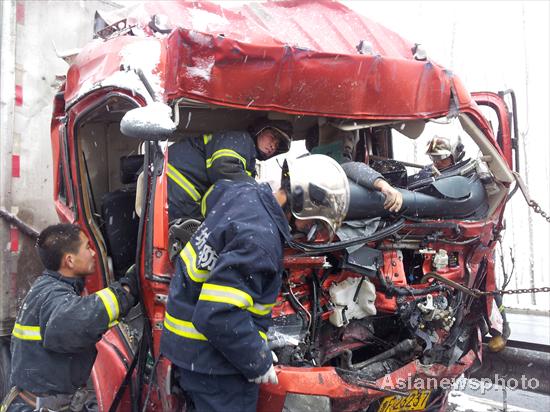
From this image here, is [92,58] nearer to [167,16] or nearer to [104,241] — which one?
[167,16]

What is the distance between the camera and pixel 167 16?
2.84 metres

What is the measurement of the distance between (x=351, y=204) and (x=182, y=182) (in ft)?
3.19

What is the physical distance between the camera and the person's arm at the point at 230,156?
2750 millimetres

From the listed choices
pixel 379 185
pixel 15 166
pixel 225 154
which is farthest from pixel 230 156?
pixel 15 166

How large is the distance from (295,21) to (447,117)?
3.69 feet

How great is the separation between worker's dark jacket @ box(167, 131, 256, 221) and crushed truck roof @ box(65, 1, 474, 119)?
292 millimetres

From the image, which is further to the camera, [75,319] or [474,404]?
[474,404]

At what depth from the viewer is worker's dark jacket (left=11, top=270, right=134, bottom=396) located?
209cm

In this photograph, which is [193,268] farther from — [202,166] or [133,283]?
[202,166]

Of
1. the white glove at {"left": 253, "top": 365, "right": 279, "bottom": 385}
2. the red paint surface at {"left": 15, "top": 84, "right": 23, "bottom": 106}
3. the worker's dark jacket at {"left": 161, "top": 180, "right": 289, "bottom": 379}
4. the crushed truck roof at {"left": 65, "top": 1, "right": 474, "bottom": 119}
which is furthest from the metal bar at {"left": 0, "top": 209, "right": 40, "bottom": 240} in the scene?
the white glove at {"left": 253, "top": 365, "right": 279, "bottom": 385}

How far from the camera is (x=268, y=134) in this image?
3.10 m

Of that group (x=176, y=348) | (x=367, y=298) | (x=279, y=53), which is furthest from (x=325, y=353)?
(x=279, y=53)

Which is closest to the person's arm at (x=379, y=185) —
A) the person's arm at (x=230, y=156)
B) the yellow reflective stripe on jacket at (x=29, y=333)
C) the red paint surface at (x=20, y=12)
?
the person's arm at (x=230, y=156)

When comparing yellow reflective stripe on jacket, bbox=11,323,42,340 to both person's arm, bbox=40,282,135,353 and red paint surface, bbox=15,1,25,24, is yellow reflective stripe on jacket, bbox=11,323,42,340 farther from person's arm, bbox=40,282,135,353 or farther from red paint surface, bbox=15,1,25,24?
red paint surface, bbox=15,1,25,24
